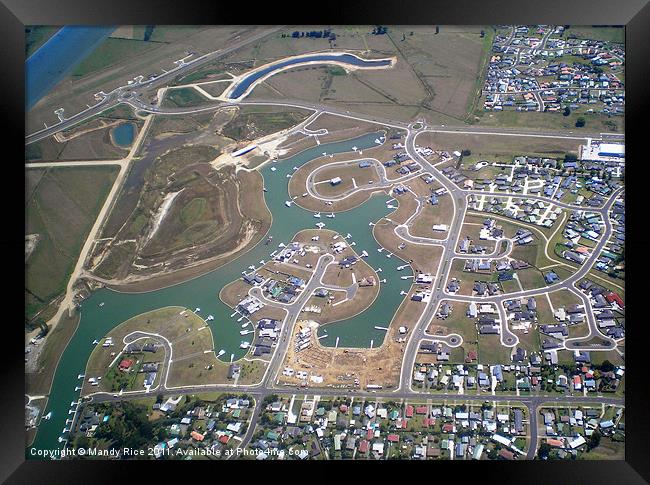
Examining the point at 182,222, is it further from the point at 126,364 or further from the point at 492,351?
the point at 492,351

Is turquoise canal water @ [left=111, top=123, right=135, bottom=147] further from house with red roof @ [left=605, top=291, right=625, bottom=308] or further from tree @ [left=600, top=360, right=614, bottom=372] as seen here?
tree @ [left=600, top=360, right=614, bottom=372]

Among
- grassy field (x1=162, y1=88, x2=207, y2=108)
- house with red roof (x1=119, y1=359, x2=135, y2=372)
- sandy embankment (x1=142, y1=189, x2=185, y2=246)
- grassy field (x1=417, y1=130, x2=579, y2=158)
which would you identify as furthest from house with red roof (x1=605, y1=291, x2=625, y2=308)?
grassy field (x1=162, y1=88, x2=207, y2=108)

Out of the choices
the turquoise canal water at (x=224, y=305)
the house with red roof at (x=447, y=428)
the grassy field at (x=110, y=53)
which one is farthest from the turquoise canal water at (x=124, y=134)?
the house with red roof at (x=447, y=428)
